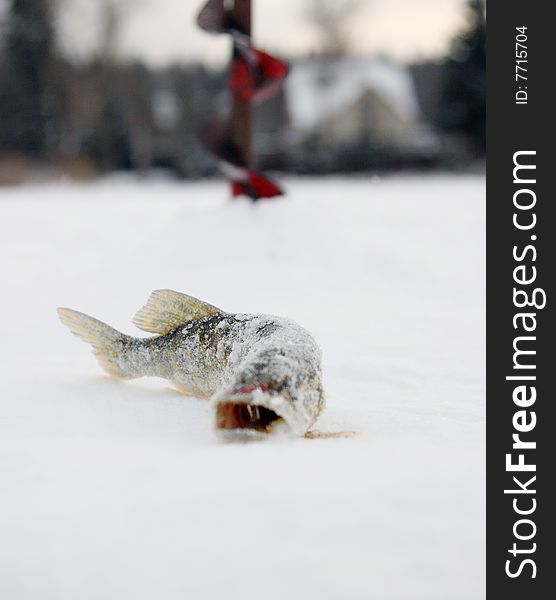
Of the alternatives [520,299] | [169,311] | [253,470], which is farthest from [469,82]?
[253,470]

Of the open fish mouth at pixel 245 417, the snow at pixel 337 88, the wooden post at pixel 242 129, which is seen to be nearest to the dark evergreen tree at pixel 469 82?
the snow at pixel 337 88

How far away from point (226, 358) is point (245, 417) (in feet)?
1.43

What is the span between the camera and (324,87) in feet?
123

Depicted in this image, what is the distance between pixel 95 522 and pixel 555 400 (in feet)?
4.94

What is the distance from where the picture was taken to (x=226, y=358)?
9.58ft

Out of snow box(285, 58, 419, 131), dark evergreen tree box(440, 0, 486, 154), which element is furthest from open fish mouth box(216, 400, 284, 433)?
snow box(285, 58, 419, 131)

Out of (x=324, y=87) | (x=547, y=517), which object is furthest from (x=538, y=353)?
(x=324, y=87)

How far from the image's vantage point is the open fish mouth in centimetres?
244

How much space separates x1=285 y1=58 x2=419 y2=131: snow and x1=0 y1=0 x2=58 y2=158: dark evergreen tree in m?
10.5

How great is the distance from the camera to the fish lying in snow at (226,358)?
2426 mm

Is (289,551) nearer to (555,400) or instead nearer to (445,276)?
(555,400)

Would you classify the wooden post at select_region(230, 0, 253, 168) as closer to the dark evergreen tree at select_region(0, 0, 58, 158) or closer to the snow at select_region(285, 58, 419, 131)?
the dark evergreen tree at select_region(0, 0, 58, 158)

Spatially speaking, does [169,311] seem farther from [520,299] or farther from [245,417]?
[520,299]

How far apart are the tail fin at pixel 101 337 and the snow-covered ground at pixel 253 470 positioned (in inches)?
2.7
